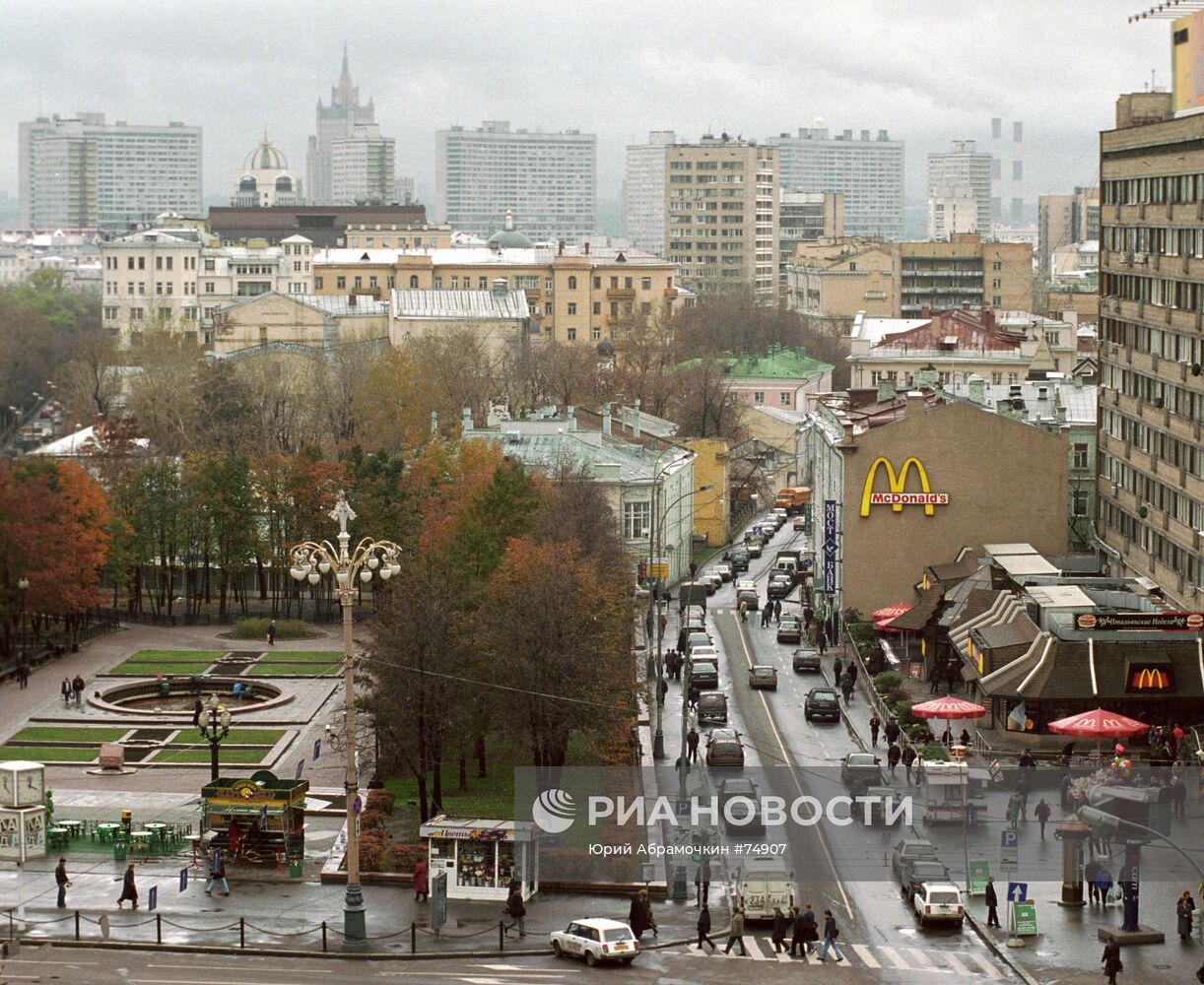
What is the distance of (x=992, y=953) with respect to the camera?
4631 cm

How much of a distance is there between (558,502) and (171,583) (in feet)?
67.6

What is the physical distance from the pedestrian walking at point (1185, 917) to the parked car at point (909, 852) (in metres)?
5.92

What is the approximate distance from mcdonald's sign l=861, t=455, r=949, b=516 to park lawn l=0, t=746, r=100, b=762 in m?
30.6

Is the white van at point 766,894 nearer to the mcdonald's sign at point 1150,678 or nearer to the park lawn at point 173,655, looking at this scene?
the mcdonald's sign at point 1150,678

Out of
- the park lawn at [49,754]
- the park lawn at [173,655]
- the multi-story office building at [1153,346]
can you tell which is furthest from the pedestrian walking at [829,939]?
the park lawn at [173,655]

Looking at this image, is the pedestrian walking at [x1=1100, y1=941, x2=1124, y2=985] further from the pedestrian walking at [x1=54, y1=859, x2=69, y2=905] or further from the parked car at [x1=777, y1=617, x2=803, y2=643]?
the parked car at [x1=777, y1=617, x2=803, y2=643]

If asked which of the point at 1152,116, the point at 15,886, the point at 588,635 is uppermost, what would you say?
the point at 1152,116

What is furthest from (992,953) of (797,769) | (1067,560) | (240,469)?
(240,469)

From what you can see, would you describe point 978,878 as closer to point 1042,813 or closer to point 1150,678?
point 1042,813

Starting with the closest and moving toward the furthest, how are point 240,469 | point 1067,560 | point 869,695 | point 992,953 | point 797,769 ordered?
point 992,953, point 797,769, point 869,695, point 1067,560, point 240,469

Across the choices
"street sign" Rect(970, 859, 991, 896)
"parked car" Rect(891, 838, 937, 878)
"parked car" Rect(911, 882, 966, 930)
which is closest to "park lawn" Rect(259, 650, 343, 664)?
"parked car" Rect(891, 838, 937, 878)

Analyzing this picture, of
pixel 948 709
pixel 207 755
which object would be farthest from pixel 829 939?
pixel 207 755

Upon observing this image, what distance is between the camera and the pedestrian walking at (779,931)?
154ft

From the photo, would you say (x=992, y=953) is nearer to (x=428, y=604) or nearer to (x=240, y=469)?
(x=428, y=604)
